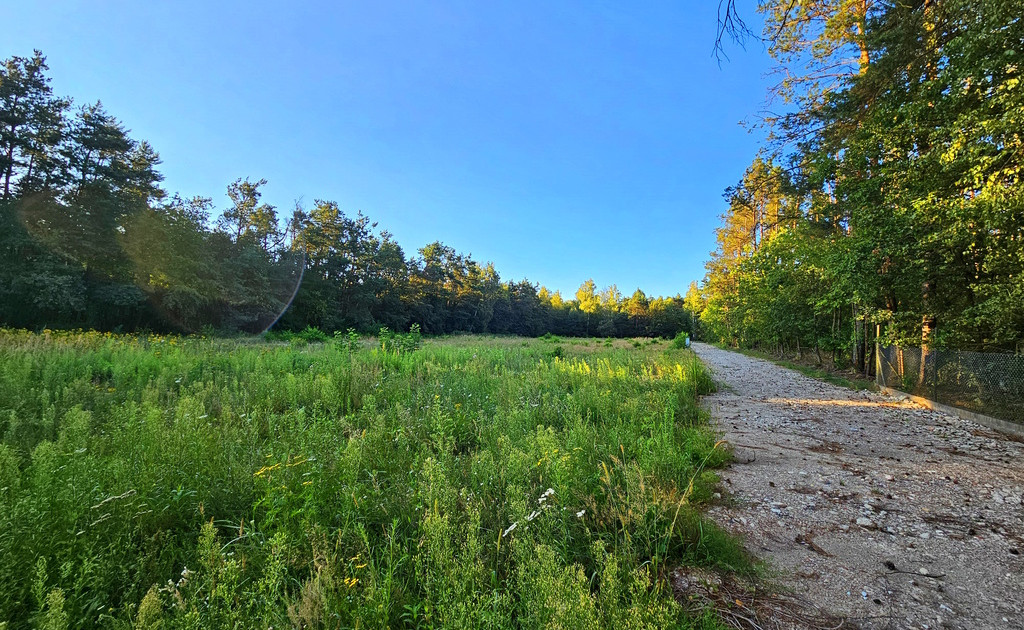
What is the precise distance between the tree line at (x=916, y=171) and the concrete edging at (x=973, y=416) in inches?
55.1

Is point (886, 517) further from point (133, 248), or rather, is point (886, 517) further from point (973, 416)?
point (133, 248)

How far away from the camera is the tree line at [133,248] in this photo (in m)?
20.3

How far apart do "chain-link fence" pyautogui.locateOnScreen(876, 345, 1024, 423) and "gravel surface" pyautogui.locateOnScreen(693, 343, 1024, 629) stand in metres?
0.89

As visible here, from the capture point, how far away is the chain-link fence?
6090 millimetres

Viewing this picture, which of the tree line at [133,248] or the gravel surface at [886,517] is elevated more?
the tree line at [133,248]

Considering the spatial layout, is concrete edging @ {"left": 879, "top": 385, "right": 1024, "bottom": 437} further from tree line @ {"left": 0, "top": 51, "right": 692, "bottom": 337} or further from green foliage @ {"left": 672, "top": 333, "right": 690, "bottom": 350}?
tree line @ {"left": 0, "top": 51, "right": 692, "bottom": 337}

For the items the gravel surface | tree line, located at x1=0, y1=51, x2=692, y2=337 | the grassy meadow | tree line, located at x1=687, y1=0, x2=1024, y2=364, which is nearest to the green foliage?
tree line, located at x1=687, y1=0, x2=1024, y2=364

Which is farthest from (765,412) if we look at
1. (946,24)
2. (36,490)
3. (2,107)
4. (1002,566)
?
(2,107)

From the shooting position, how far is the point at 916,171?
24.8 ft

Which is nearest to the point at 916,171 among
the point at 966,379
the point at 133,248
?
the point at 966,379

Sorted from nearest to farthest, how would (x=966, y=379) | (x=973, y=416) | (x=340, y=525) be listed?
(x=340, y=525), (x=973, y=416), (x=966, y=379)

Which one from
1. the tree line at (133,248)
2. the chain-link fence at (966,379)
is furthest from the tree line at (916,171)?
the tree line at (133,248)

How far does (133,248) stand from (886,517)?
3608 cm

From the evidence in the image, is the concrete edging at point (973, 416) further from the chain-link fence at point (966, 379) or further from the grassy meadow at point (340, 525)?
the grassy meadow at point (340, 525)
